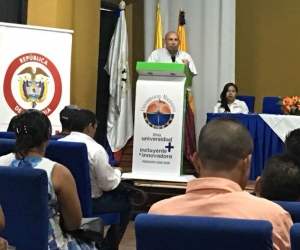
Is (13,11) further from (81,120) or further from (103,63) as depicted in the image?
(81,120)

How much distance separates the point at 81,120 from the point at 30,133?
1.04m

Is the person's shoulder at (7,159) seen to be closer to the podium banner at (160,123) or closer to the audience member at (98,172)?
the audience member at (98,172)

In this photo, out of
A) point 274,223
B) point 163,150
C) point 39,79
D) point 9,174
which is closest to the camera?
point 274,223

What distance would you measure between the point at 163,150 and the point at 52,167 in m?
3.30

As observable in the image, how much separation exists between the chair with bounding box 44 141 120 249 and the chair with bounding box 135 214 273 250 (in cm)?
143

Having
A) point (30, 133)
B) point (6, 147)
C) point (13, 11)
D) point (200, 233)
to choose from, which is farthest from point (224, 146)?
point (13, 11)

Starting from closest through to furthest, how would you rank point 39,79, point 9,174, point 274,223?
point 274,223
point 9,174
point 39,79

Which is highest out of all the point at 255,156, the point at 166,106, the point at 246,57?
the point at 246,57

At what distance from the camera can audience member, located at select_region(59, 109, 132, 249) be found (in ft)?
11.6

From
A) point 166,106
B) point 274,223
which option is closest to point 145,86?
point 166,106

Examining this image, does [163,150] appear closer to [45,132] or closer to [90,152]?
[90,152]

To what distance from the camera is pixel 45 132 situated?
2.65 m

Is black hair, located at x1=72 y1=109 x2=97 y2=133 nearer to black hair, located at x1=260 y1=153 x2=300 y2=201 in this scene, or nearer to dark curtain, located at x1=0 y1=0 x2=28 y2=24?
black hair, located at x1=260 y1=153 x2=300 y2=201

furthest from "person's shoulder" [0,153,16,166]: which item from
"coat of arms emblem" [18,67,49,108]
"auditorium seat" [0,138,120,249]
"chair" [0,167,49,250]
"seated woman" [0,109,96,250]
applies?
"coat of arms emblem" [18,67,49,108]
